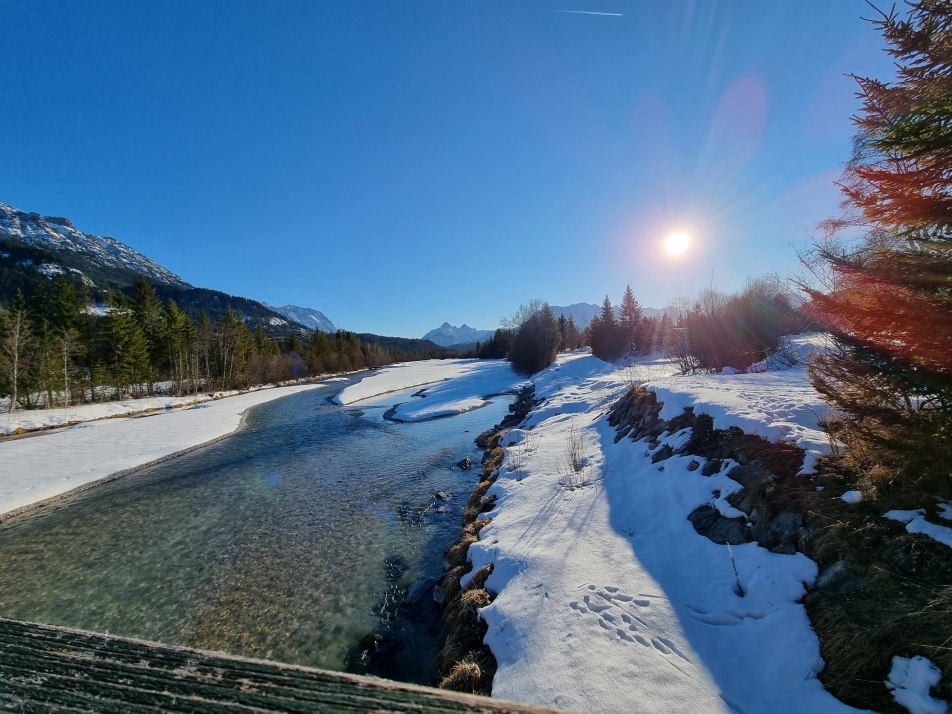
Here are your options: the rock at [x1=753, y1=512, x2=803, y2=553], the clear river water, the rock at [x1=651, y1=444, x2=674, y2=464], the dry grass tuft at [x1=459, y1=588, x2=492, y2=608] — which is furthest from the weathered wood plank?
the rock at [x1=651, y1=444, x2=674, y2=464]

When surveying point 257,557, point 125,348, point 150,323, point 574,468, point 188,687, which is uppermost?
point 150,323

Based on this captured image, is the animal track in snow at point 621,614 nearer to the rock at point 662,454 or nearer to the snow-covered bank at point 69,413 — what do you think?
the rock at point 662,454

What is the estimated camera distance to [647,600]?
16.9ft

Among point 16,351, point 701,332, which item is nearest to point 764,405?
point 701,332

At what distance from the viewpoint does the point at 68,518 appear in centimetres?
1126

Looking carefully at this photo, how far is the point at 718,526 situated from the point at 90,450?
25391mm

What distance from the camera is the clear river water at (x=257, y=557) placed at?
6516 millimetres

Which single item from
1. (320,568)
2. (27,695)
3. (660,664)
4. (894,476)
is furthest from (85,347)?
(894,476)

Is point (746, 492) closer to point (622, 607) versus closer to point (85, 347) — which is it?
point (622, 607)

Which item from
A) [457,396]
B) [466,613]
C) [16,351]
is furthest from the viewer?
[457,396]

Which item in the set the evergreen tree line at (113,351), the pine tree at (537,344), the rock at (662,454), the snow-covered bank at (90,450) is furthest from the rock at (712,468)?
the evergreen tree line at (113,351)

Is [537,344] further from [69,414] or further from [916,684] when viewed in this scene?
[916,684]

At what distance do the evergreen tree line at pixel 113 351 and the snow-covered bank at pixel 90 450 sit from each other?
11.6m

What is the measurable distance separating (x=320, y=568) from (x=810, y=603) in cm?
867
